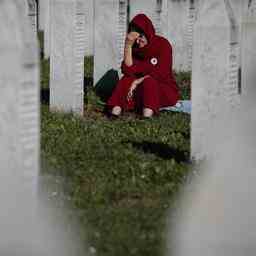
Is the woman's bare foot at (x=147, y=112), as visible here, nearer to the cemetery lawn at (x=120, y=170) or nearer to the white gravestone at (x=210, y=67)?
the cemetery lawn at (x=120, y=170)

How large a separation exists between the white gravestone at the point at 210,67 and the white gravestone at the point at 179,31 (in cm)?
802

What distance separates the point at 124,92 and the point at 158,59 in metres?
0.61

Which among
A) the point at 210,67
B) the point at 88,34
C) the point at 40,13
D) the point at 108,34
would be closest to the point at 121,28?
the point at 108,34

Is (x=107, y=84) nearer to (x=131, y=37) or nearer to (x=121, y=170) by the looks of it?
(x=131, y=37)

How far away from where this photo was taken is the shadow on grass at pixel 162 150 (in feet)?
27.7

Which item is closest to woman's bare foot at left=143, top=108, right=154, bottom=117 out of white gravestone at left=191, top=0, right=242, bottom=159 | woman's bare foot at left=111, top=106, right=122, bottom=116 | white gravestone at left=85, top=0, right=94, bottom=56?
woman's bare foot at left=111, top=106, right=122, bottom=116

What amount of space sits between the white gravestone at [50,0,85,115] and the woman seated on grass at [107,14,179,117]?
1.88 feet

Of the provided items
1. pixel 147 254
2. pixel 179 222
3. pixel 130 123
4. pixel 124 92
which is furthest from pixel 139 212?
pixel 124 92

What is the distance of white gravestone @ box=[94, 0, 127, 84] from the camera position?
41.0ft

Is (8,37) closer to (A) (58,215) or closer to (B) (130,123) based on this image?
(A) (58,215)

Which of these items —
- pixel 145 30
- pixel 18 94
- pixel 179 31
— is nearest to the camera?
pixel 18 94

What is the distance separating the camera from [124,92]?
11.5 meters

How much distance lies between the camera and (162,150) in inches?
346

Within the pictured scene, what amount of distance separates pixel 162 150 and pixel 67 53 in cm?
268
